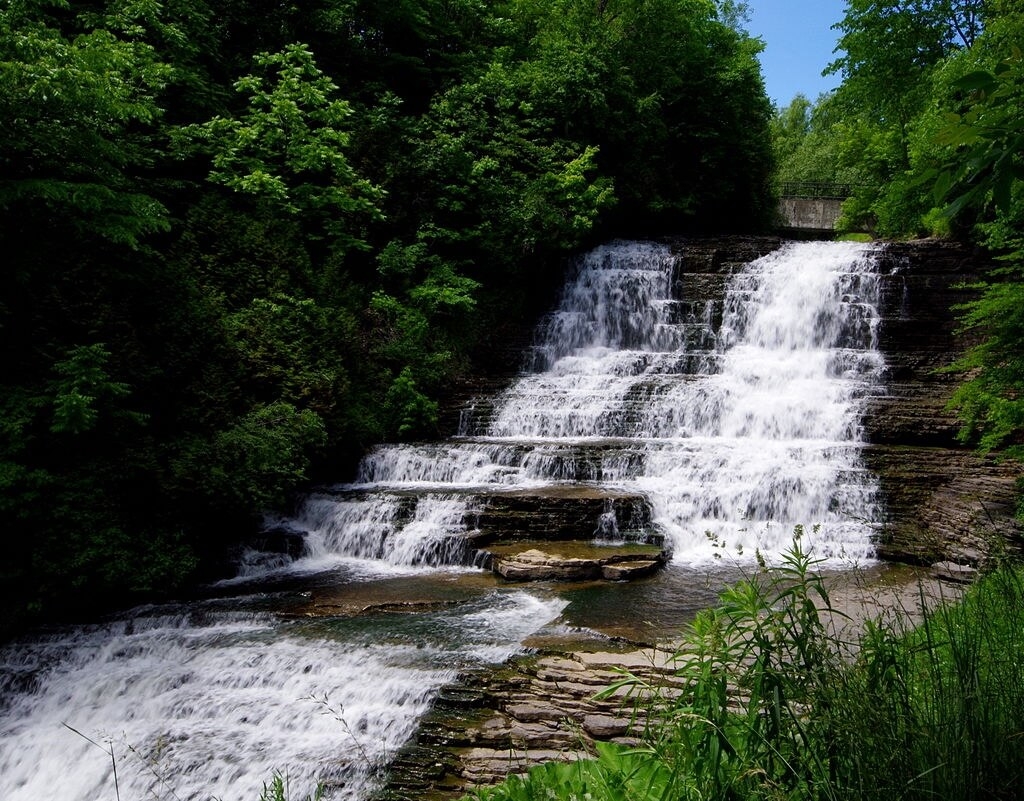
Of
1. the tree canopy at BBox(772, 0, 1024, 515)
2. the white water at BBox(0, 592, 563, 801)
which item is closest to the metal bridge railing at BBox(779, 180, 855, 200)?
the tree canopy at BBox(772, 0, 1024, 515)

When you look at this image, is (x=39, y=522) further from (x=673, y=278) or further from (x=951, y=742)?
(x=673, y=278)

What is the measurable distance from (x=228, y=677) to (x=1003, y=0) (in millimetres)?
17246

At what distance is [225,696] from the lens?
19.6ft

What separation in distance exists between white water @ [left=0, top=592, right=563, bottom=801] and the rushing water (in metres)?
0.02

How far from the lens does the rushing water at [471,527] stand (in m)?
5.48

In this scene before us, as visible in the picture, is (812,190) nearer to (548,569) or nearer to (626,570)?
(626,570)

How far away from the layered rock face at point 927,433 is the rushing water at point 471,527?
15.9 inches

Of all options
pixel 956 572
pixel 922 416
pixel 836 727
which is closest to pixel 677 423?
pixel 922 416

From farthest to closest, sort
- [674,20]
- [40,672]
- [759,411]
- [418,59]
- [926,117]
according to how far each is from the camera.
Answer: [674,20], [418,59], [926,117], [759,411], [40,672]

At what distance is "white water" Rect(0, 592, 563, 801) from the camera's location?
5113 mm

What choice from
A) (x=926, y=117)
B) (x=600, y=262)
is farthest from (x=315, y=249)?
(x=926, y=117)

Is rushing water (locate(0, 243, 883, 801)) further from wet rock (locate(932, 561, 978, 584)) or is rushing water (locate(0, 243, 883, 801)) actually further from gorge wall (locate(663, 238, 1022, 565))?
wet rock (locate(932, 561, 978, 584))

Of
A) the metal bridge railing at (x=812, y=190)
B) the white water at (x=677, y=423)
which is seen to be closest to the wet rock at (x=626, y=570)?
the white water at (x=677, y=423)

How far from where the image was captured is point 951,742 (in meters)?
2.04
